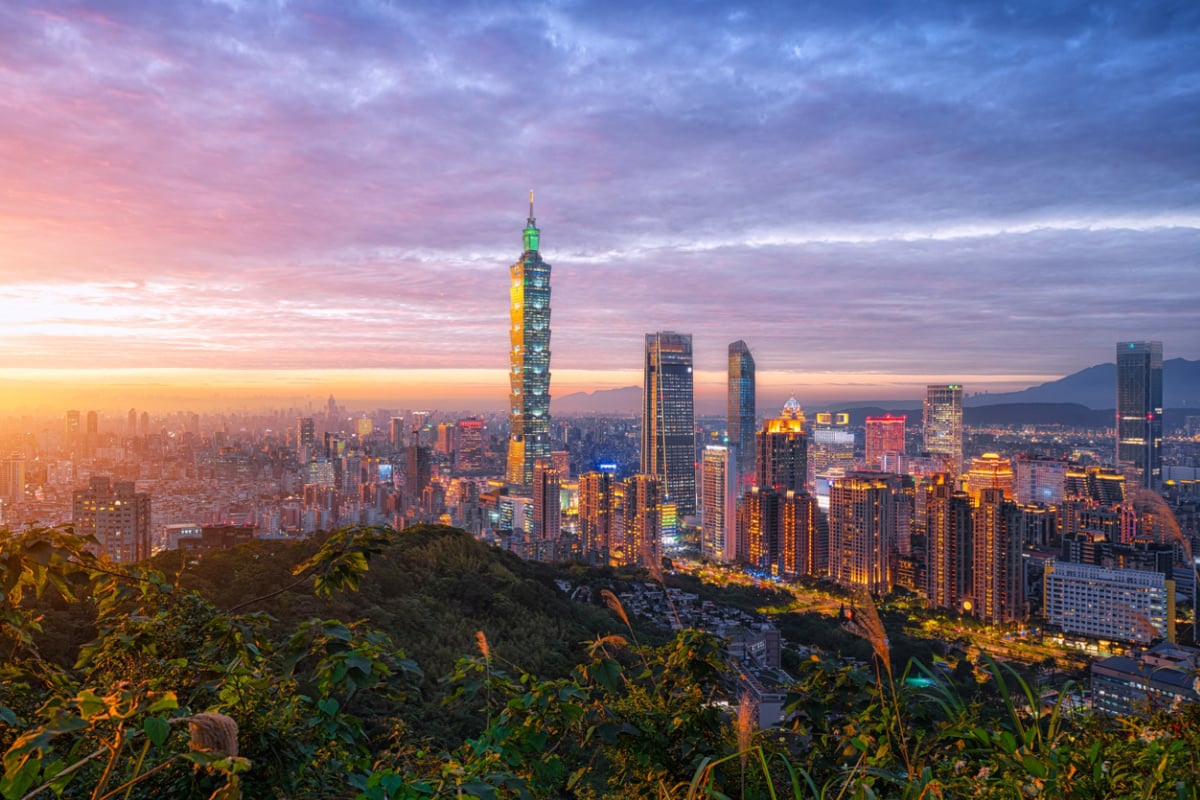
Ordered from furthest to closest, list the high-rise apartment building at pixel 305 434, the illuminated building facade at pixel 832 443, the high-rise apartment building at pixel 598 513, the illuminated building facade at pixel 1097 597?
the illuminated building facade at pixel 832 443
the high-rise apartment building at pixel 305 434
the high-rise apartment building at pixel 598 513
the illuminated building facade at pixel 1097 597

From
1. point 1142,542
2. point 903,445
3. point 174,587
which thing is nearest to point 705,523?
point 1142,542

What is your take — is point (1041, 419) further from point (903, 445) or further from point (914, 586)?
point (914, 586)

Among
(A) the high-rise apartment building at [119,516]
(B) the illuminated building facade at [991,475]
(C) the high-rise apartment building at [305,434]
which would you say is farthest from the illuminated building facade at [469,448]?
(A) the high-rise apartment building at [119,516]

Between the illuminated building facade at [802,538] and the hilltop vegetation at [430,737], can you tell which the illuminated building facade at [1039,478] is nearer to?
the illuminated building facade at [802,538]

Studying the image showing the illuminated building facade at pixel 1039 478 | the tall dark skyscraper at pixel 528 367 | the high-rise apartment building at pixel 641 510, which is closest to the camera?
the high-rise apartment building at pixel 641 510

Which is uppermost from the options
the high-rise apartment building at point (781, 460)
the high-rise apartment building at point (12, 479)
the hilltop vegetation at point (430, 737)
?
the hilltop vegetation at point (430, 737)

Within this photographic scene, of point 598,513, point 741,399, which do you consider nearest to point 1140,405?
point 741,399

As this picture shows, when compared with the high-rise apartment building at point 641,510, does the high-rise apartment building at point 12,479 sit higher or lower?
higher
